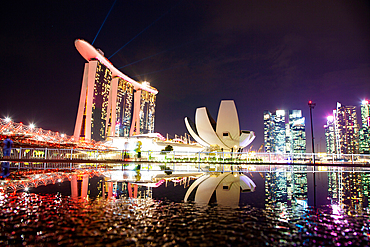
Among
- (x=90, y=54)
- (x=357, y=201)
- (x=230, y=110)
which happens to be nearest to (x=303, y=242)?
(x=357, y=201)

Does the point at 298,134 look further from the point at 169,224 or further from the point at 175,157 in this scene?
the point at 169,224

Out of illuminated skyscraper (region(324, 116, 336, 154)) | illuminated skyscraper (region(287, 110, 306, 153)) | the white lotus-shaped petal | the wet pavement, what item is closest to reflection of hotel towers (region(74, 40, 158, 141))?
the white lotus-shaped petal

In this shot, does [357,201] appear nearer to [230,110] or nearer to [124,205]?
[124,205]

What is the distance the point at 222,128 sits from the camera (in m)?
25.2

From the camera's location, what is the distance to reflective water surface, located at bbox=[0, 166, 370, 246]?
2.28 metres

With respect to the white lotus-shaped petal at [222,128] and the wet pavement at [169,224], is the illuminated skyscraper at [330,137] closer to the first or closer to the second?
the white lotus-shaped petal at [222,128]

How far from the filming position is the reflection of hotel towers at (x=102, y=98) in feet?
154

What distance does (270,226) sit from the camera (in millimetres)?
2762

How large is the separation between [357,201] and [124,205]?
4370mm

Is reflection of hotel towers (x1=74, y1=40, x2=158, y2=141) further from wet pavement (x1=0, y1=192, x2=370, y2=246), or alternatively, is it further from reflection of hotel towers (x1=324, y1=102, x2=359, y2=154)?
reflection of hotel towers (x1=324, y1=102, x2=359, y2=154)

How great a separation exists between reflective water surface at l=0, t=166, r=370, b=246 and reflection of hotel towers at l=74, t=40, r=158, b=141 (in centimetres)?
4626

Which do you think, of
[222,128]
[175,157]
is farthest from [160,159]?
[222,128]

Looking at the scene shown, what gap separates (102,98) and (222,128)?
43.0 metres

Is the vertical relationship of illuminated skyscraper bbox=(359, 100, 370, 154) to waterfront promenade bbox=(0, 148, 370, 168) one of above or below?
above
